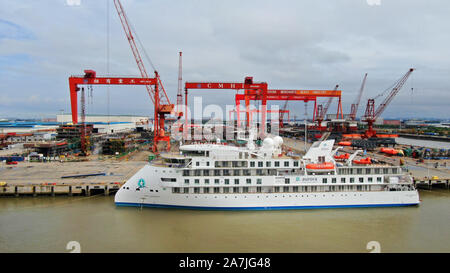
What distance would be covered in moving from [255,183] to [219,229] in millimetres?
4108

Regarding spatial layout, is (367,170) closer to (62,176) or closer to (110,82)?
(62,176)

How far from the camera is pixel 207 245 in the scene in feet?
43.1

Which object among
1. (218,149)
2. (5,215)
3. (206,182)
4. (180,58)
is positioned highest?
(180,58)

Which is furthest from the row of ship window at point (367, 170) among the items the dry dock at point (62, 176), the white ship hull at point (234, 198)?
Answer: the dry dock at point (62, 176)

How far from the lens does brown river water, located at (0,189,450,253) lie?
13.1 meters

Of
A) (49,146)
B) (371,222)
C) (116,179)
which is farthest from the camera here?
(49,146)

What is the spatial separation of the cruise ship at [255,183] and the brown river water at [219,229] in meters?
A: 0.59

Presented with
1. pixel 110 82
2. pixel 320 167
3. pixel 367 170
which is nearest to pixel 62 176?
pixel 110 82

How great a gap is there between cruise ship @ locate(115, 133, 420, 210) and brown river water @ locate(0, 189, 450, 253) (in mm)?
592

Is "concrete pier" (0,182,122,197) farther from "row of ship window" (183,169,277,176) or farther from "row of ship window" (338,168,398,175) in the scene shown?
"row of ship window" (338,168,398,175)

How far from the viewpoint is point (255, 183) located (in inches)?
679

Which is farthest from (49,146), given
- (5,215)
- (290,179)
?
(290,179)

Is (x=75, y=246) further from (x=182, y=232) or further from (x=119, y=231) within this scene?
→ (x=182, y=232)

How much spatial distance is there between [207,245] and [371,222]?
10.4 m
